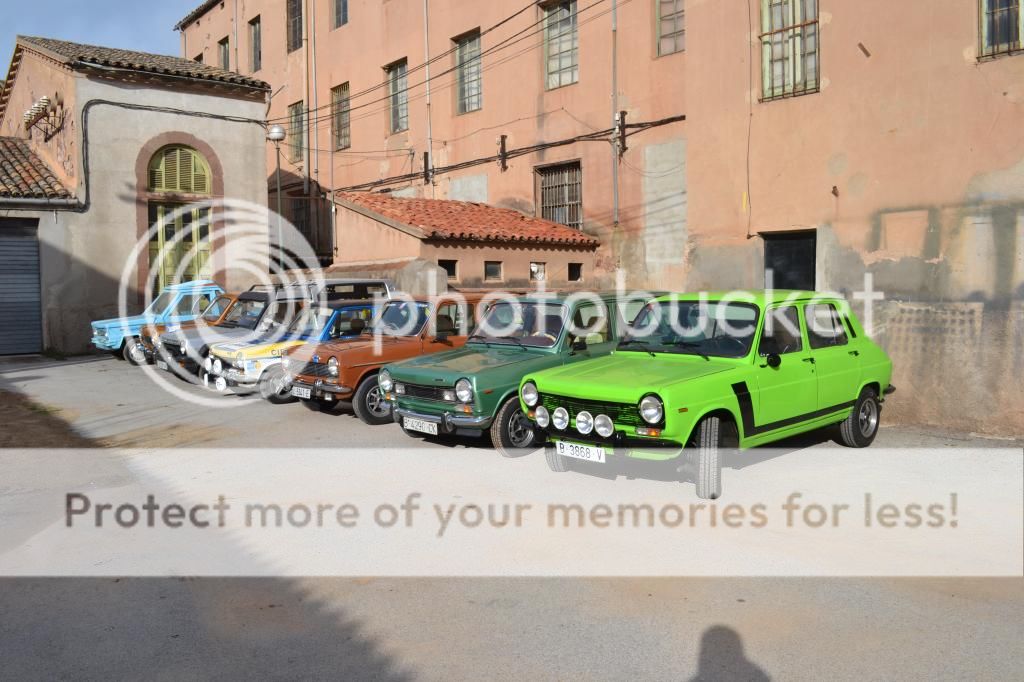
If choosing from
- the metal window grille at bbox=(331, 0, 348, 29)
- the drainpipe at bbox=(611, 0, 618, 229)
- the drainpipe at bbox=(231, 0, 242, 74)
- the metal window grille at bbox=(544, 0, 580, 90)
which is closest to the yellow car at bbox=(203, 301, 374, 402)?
the drainpipe at bbox=(611, 0, 618, 229)

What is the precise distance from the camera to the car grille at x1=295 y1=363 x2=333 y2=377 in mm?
10125

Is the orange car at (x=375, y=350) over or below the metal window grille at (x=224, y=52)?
below

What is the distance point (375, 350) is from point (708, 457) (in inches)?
197

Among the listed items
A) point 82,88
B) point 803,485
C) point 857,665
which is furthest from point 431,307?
point 82,88

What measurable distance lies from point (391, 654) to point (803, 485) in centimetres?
432

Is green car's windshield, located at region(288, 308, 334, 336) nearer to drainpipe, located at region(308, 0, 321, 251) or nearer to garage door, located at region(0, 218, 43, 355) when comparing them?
garage door, located at region(0, 218, 43, 355)

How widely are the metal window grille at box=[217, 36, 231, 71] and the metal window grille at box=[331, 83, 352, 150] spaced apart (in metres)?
8.23

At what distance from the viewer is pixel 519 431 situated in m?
8.36

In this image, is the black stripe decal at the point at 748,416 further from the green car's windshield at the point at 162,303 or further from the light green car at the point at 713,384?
the green car's windshield at the point at 162,303

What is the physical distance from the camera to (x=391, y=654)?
13.5ft

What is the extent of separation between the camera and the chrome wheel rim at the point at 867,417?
8461 millimetres

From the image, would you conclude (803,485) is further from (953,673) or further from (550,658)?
(550,658)

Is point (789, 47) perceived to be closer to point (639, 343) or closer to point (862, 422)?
point (862, 422)

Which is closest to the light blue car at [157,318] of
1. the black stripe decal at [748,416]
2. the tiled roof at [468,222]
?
the tiled roof at [468,222]
